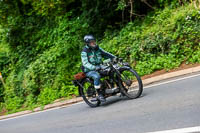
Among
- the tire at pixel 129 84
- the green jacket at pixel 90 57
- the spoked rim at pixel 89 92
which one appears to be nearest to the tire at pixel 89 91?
the spoked rim at pixel 89 92

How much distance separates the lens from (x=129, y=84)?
6590 mm

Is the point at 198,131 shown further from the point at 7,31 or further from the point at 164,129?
the point at 7,31

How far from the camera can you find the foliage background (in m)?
9.45

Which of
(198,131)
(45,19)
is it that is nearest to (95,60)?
(198,131)

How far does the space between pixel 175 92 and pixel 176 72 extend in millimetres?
1949

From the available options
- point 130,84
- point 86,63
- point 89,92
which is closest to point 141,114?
point 130,84

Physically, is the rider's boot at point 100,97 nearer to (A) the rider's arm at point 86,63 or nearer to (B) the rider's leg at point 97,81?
(B) the rider's leg at point 97,81

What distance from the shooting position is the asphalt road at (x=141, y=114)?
459cm

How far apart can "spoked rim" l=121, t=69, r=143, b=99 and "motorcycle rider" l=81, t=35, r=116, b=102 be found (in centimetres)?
67

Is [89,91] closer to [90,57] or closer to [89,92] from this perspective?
[89,92]

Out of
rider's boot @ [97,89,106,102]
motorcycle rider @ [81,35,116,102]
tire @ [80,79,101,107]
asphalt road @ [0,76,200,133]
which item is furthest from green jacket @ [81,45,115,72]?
asphalt road @ [0,76,200,133]

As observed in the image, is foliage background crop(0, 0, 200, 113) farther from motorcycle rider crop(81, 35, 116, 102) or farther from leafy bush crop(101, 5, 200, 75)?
motorcycle rider crop(81, 35, 116, 102)

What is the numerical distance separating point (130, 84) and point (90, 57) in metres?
1.36

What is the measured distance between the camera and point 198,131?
3.83 metres
